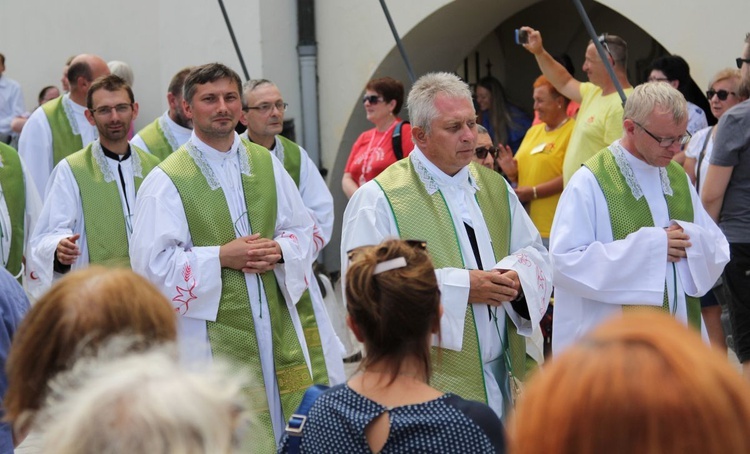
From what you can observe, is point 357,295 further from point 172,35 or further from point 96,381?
point 172,35

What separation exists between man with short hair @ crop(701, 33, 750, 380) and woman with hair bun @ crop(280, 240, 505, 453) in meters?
3.18

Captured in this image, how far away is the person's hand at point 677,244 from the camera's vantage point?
4699 millimetres

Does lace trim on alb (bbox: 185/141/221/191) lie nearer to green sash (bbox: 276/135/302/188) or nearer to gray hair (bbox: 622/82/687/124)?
green sash (bbox: 276/135/302/188)

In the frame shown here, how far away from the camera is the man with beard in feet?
18.6

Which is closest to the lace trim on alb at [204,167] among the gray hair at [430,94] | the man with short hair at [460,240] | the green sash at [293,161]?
the man with short hair at [460,240]

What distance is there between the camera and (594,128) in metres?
7.08

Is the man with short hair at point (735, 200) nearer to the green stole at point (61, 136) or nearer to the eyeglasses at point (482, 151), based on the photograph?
the eyeglasses at point (482, 151)

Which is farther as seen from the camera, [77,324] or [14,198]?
[14,198]

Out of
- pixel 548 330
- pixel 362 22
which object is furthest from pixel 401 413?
pixel 362 22

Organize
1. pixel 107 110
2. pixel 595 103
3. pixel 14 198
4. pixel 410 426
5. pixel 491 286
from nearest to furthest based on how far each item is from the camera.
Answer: pixel 410 426, pixel 491 286, pixel 107 110, pixel 14 198, pixel 595 103

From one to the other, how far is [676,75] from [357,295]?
5090 millimetres

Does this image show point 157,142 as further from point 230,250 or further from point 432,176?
point 432,176

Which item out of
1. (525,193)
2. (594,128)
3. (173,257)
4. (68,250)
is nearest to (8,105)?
(525,193)

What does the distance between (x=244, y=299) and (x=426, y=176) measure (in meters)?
0.95
